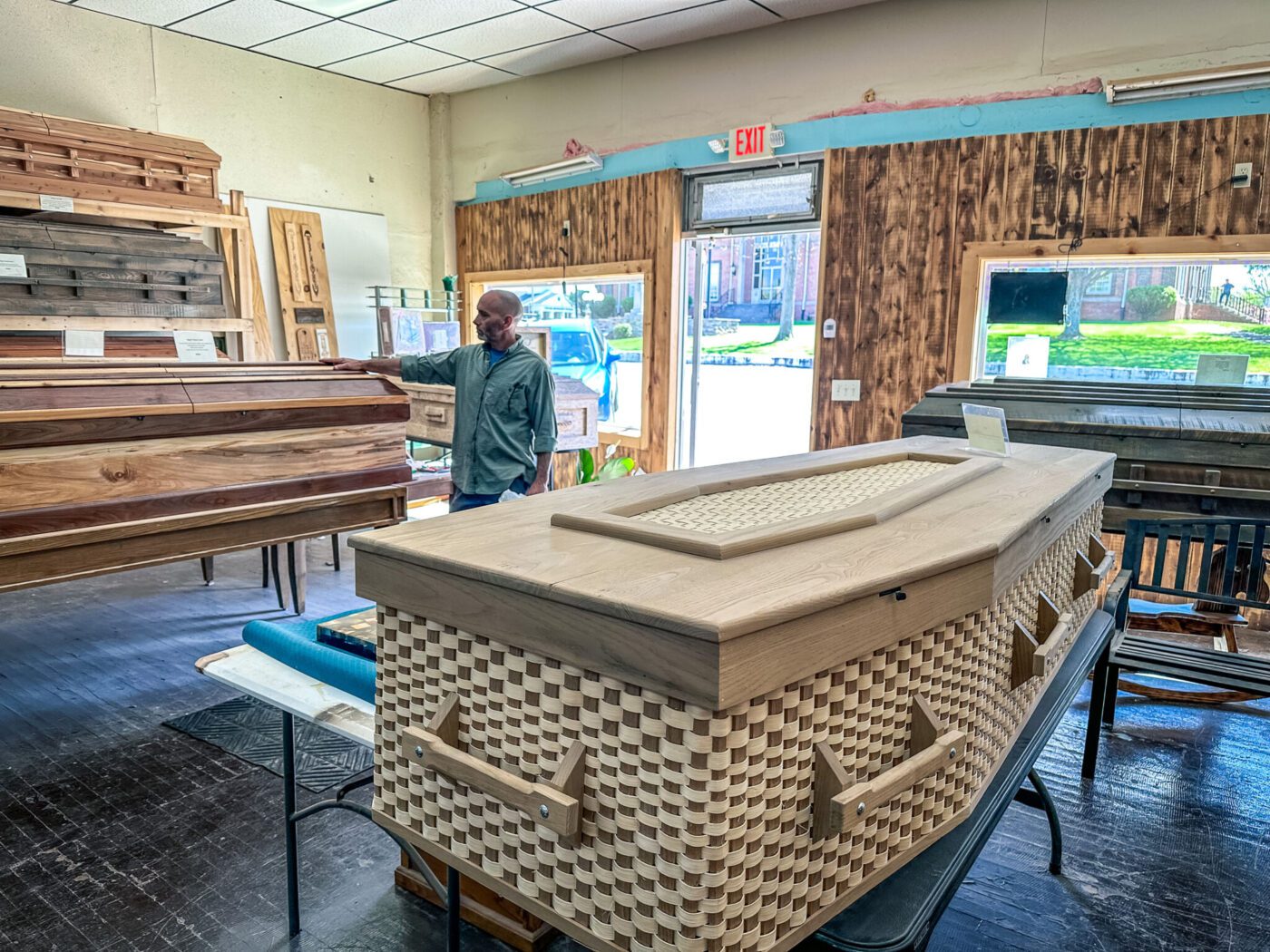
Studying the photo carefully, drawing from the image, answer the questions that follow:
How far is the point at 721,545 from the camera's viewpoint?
0.98 metres

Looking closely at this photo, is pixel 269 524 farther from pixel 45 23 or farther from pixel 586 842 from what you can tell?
pixel 45 23

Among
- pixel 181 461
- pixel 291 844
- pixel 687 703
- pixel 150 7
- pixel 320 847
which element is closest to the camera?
pixel 687 703

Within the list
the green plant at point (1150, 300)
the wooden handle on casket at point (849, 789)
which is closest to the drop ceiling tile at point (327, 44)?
the green plant at point (1150, 300)

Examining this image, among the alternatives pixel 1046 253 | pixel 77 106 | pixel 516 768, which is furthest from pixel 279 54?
pixel 516 768

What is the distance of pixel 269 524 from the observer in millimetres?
3113

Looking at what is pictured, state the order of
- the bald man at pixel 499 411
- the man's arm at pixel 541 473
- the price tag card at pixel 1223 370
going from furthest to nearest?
the man's arm at pixel 541 473
the bald man at pixel 499 411
the price tag card at pixel 1223 370

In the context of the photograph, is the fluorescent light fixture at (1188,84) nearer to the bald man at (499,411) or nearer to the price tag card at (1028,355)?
the price tag card at (1028,355)

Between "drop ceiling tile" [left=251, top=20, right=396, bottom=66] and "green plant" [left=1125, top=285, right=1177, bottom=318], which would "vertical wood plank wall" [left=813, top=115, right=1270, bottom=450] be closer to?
"green plant" [left=1125, top=285, right=1177, bottom=318]

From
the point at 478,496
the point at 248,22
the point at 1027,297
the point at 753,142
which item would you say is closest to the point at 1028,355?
the point at 1027,297

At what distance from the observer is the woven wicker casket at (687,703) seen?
2.67ft

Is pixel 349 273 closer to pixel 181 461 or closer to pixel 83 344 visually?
pixel 83 344

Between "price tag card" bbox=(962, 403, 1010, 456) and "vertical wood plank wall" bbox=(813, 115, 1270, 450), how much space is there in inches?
109

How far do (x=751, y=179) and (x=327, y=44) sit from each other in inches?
119

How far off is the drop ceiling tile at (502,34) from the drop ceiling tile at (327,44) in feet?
1.22
